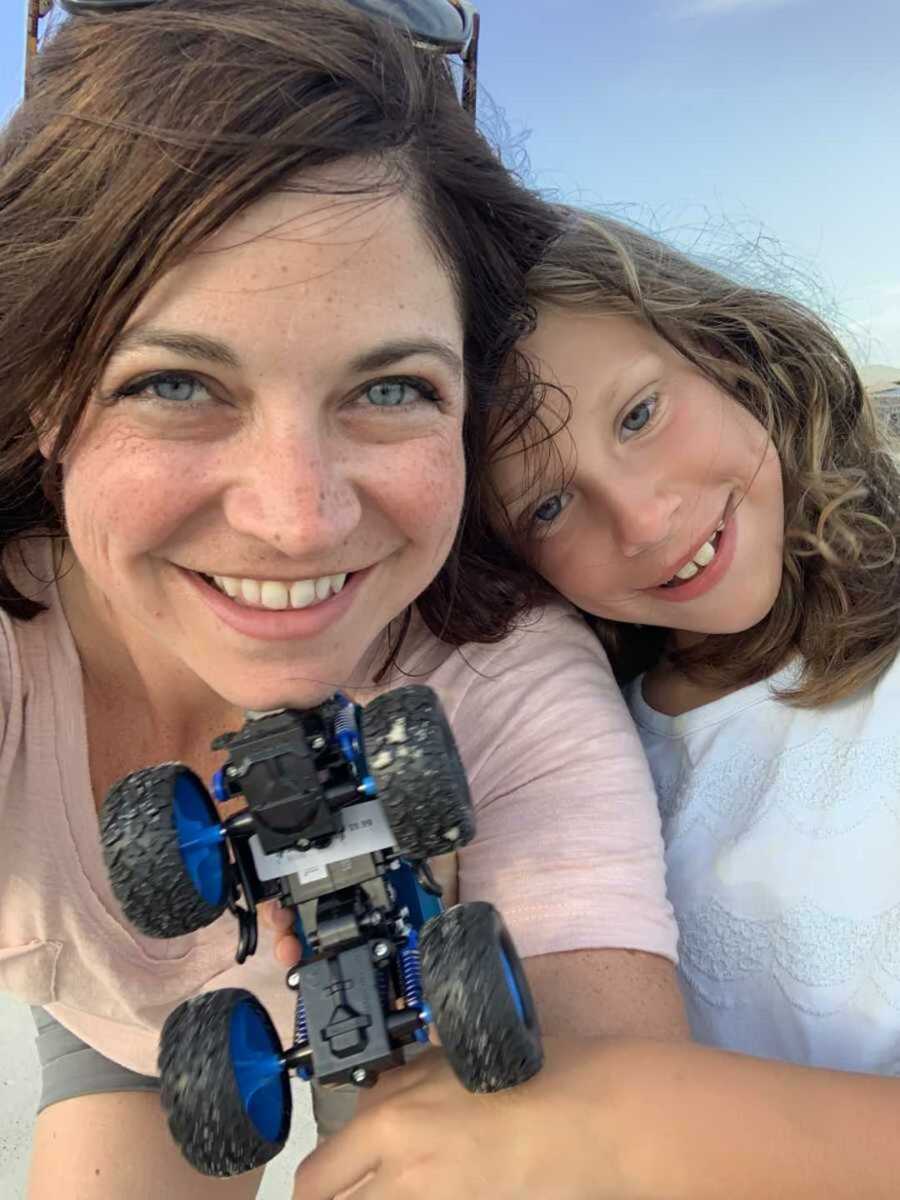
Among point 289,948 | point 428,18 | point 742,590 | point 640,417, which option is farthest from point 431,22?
point 289,948

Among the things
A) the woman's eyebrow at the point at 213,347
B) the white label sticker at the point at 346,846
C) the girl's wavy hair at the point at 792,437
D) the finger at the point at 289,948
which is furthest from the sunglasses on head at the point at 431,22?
the finger at the point at 289,948

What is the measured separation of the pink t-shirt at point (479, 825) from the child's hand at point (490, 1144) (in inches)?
8.2

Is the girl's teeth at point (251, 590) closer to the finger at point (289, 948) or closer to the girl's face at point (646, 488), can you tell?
the finger at point (289, 948)

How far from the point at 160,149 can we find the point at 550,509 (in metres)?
0.72

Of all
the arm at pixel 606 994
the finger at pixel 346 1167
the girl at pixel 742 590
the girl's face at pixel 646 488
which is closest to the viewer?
the finger at pixel 346 1167

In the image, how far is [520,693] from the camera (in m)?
1.27

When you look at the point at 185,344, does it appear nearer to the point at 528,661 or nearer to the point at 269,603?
the point at 269,603

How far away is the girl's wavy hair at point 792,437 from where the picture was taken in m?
1.37

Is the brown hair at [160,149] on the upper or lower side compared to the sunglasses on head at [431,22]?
lower

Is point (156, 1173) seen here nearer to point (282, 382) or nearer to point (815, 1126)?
point (815, 1126)

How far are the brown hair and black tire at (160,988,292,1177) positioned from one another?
57 centimetres

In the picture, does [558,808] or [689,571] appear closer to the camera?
[558,808]

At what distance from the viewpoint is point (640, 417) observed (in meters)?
1.37

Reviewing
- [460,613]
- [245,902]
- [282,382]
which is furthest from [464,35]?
[245,902]
